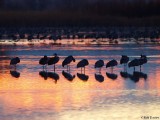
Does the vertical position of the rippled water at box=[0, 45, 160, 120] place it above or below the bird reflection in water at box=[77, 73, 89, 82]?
above

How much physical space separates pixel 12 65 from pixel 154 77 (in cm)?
934

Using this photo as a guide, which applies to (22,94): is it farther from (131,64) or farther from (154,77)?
(131,64)

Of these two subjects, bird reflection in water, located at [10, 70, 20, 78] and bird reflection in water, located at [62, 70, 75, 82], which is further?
bird reflection in water, located at [10, 70, 20, 78]

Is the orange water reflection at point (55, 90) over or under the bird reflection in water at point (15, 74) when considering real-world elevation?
over

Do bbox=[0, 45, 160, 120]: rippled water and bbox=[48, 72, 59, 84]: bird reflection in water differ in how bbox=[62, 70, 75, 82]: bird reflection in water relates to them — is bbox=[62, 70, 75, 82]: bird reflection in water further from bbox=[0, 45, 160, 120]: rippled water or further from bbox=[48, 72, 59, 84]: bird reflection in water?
bbox=[48, 72, 59, 84]: bird reflection in water

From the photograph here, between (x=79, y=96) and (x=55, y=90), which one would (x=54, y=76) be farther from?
(x=79, y=96)

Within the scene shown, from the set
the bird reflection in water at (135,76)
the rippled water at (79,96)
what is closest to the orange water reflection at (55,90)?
the rippled water at (79,96)

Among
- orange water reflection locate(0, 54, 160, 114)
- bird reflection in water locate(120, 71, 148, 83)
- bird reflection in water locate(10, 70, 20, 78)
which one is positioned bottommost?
bird reflection in water locate(10, 70, 20, 78)

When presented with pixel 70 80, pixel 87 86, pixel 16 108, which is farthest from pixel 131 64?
pixel 16 108

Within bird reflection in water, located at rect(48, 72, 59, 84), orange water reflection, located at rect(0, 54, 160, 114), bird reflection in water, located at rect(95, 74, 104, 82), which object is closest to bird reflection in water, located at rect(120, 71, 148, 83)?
orange water reflection, located at rect(0, 54, 160, 114)

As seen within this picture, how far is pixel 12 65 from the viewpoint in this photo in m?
29.7

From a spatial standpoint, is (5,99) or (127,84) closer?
(5,99)

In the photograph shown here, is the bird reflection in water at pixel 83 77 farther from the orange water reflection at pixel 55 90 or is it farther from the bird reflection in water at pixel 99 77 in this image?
the bird reflection in water at pixel 99 77

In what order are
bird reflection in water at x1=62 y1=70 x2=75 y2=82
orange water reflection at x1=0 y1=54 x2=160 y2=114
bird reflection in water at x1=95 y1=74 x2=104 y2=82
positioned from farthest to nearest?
bird reflection in water at x1=62 y1=70 x2=75 y2=82
bird reflection in water at x1=95 y1=74 x2=104 y2=82
orange water reflection at x1=0 y1=54 x2=160 y2=114
